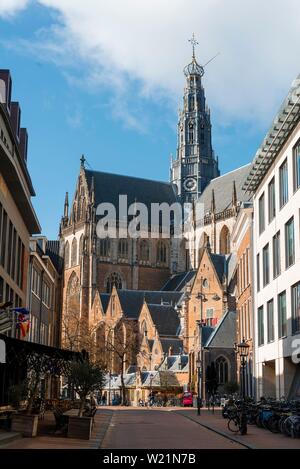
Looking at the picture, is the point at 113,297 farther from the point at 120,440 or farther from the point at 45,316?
the point at 120,440

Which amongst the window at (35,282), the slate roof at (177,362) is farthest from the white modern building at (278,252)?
the slate roof at (177,362)

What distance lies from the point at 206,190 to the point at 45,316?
67.7 meters

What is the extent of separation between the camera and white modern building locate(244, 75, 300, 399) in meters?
30.1

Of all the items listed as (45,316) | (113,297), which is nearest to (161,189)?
(113,297)

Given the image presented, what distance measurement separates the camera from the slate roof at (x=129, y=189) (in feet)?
397

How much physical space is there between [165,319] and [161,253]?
26.7 metres

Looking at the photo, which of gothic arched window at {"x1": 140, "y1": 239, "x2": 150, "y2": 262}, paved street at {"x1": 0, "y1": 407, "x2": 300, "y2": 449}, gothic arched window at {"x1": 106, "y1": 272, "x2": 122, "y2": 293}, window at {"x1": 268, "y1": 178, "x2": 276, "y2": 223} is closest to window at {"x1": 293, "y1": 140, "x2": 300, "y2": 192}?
window at {"x1": 268, "y1": 178, "x2": 276, "y2": 223}

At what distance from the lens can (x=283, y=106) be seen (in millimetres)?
29469

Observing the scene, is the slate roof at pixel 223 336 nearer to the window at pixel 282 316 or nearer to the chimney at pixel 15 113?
the window at pixel 282 316

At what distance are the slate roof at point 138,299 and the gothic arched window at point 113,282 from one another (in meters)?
9.49

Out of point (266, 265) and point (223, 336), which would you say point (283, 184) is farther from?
point (223, 336)

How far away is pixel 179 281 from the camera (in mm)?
111312

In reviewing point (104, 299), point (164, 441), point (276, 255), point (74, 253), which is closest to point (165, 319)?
point (104, 299)

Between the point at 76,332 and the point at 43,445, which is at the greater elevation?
the point at 76,332
